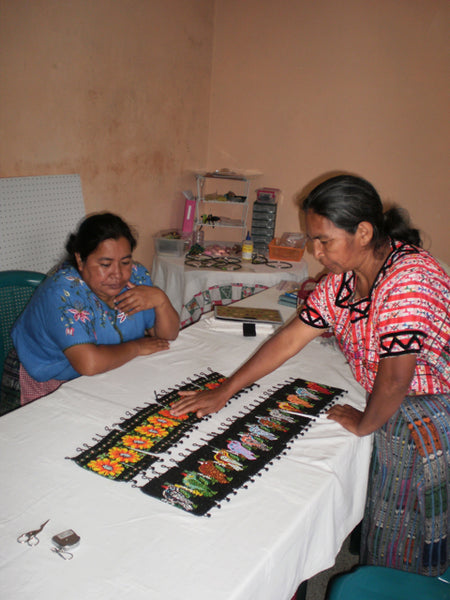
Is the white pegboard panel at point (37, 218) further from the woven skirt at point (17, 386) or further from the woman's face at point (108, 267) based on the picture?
the woman's face at point (108, 267)

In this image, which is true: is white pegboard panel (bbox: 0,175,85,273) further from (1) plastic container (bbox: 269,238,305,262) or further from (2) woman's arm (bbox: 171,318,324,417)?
(2) woman's arm (bbox: 171,318,324,417)

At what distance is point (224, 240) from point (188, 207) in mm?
729

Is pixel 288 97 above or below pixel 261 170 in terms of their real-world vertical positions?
above

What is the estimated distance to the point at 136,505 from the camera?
1.25 meters

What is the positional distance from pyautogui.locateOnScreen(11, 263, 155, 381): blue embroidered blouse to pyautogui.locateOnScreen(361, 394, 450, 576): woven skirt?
1.12 m

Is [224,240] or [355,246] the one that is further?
[224,240]

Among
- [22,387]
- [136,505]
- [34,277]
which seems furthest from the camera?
[34,277]

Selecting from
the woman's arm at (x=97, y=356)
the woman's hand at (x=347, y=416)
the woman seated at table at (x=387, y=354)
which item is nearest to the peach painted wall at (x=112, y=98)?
the woman's arm at (x=97, y=356)

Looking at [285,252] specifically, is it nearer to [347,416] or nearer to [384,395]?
[347,416]

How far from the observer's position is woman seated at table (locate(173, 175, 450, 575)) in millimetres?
1475

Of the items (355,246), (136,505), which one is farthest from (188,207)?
(136,505)

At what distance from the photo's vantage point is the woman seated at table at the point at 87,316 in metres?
1.92

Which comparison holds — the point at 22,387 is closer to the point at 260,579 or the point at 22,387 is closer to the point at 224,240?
the point at 260,579

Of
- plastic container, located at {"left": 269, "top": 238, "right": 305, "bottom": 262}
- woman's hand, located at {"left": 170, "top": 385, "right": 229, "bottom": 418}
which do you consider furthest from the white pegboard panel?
woman's hand, located at {"left": 170, "top": 385, "right": 229, "bottom": 418}
